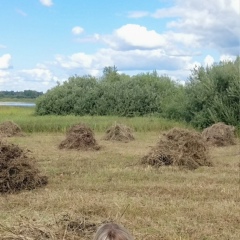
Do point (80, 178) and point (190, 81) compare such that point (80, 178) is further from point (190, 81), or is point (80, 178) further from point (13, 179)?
point (190, 81)

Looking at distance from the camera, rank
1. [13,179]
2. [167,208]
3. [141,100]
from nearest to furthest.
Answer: [167,208] < [13,179] < [141,100]

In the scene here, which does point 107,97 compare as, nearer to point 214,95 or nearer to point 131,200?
point 214,95

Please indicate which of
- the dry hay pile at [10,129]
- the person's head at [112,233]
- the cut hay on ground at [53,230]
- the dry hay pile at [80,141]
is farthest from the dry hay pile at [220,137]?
the person's head at [112,233]

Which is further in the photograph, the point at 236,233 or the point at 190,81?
the point at 190,81

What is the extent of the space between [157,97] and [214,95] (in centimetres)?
1168

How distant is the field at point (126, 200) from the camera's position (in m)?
6.59

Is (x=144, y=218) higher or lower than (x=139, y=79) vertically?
lower

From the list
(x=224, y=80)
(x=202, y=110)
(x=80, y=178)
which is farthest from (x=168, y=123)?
(x=80, y=178)

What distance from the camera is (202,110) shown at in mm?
28516

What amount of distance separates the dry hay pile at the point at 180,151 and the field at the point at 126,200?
1.32ft

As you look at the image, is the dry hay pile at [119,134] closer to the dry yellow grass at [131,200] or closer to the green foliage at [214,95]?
the dry yellow grass at [131,200]

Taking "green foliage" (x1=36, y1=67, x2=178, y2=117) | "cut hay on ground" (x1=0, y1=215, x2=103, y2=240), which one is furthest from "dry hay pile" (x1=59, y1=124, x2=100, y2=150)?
"green foliage" (x1=36, y1=67, x2=178, y2=117)

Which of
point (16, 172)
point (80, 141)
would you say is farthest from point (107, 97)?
point (16, 172)

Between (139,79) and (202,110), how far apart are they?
15.5 meters
